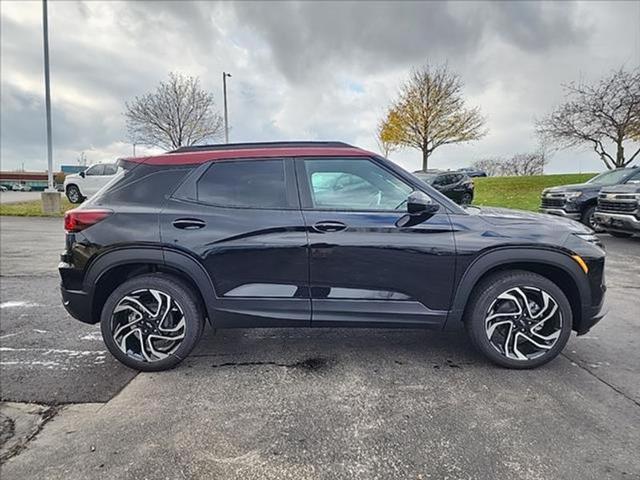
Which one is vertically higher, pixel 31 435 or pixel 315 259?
pixel 315 259

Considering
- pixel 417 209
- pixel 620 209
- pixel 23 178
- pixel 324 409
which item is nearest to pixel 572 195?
pixel 620 209

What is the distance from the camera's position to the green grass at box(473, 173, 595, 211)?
17844mm

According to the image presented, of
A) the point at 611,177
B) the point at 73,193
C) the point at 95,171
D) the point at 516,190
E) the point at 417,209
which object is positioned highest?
the point at 95,171

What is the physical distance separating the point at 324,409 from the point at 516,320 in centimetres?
163

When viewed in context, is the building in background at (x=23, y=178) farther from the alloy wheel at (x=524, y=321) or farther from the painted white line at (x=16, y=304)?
the alloy wheel at (x=524, y=321)

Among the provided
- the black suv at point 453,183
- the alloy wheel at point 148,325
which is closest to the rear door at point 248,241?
the alloy wheel at point 148,325

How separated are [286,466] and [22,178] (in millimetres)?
83236

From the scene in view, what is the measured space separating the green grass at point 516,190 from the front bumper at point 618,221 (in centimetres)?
718

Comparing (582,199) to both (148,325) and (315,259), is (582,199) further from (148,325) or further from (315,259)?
(148,325)

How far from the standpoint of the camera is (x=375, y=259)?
9.84 ft

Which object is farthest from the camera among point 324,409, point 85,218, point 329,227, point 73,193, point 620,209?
point 73,193

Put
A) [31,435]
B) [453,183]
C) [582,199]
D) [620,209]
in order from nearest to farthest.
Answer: [31,435], [620,209], [582,199], [453,183]

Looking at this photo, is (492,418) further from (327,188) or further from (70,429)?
(70,429)

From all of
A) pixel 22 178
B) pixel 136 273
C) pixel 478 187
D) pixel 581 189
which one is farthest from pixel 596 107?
pixel 22 178
